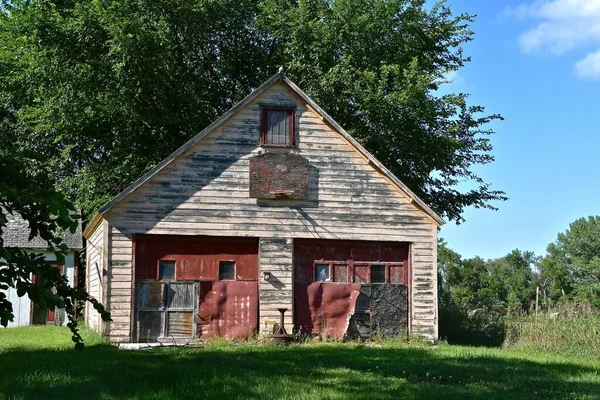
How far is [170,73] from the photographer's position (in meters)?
30.0

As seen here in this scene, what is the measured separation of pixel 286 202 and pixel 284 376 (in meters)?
9.67

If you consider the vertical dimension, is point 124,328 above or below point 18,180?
below

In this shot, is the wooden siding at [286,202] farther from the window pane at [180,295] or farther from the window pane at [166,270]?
the window pane at [180,295]

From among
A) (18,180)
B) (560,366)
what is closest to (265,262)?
(560,366)

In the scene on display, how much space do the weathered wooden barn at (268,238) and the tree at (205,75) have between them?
7174 mm

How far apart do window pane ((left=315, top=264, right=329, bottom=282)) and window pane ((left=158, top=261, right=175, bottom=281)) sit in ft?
12.9

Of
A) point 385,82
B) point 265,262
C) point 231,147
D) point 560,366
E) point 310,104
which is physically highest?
point 385,82

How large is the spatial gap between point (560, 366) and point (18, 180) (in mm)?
11102

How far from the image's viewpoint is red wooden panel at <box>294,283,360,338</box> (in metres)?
20.8

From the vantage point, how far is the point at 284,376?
454 inches

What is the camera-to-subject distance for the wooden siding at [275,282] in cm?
2042

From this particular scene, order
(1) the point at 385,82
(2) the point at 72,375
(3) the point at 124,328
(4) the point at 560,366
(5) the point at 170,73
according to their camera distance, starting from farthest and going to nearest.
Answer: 1. (5) the point at 170,73
2. (1) the point at 385,82
3. (3) the point at 124,328
4. (4) the point at 560,366
5. (2) the point at 72,375

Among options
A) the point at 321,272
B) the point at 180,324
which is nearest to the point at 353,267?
the point at 321,272

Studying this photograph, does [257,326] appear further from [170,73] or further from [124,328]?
[170,73]
